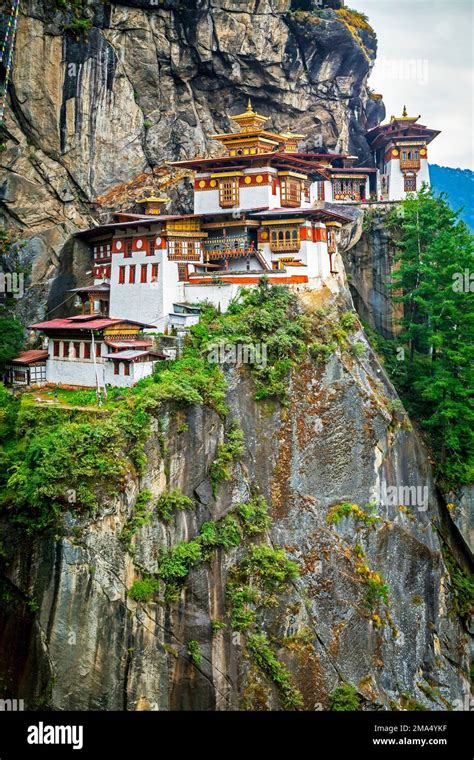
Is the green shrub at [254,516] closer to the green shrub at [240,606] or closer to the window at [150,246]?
the green shrub at [240,606]

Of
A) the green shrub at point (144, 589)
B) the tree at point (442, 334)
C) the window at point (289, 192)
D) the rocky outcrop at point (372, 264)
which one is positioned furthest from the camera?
the rocky outcrop at point (372, 264)

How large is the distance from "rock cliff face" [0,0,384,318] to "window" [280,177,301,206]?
735 cm

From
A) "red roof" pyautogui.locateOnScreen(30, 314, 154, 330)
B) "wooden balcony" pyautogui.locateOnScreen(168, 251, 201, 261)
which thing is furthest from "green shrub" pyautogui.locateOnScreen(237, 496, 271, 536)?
"wooden balcony" pyautogui.locateOnScreen(168, 251, 201, 261)

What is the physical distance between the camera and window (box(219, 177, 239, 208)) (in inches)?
1781

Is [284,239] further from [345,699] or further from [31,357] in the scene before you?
[345,699]

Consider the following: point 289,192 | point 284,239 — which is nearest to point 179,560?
point 284,239

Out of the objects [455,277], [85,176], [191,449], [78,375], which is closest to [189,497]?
[191,449]

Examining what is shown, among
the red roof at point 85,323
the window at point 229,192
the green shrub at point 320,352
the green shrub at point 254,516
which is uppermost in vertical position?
the window at point 229,192

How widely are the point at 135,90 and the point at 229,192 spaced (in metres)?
9.82

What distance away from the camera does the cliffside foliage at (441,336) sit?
40906mm

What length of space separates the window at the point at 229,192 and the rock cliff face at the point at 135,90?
495 cm

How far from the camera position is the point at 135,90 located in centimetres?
4869

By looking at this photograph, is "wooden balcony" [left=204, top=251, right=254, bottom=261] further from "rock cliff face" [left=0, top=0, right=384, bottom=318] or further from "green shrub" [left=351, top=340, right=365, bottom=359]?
"green shrub" [left=351, top=340, right=365, bottom=359]

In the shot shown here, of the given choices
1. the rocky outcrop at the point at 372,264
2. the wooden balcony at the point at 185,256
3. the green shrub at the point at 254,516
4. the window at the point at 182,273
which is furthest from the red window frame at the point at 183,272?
the green shrub at the point at 254,516
